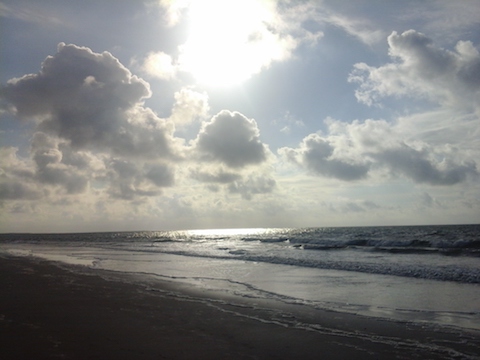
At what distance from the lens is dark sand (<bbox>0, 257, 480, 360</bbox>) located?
25.5 ft

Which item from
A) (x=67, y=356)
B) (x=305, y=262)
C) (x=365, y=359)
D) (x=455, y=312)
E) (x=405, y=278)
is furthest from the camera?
(x=305, y=262)

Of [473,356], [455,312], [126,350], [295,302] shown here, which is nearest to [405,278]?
[455,312]

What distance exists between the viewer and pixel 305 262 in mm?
27844

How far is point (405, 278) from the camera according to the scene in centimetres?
1994

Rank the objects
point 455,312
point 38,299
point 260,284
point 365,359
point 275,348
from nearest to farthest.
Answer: point 365,359
point 275,348
point 455,312
point 38,299
point 260,284

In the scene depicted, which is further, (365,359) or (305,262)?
(305,262)

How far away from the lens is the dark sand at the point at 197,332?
7.77 m

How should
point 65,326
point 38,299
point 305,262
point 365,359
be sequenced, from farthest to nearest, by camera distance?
point 305,262 < point 38,299 < point 65,326 < point 365,359

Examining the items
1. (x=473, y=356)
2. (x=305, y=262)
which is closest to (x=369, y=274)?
(x=305, y=262)

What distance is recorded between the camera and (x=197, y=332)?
30.6ft

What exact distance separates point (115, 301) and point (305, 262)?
17447 mm

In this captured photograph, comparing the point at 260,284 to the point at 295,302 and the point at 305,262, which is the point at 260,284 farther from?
the point at 305,262

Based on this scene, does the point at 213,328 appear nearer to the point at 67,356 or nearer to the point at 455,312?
the point at 67,356

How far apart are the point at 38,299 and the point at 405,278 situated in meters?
17.6
